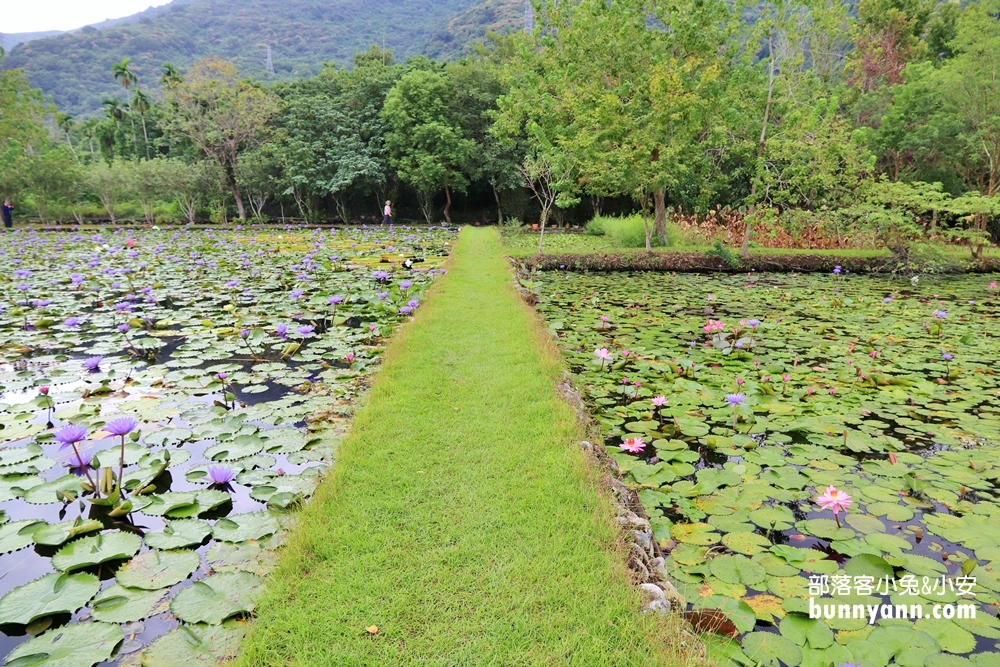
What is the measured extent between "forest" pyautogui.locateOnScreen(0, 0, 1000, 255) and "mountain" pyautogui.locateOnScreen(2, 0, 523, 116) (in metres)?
28.6

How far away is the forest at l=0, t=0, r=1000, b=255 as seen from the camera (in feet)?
31.8

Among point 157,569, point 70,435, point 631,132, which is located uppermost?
point 631,132

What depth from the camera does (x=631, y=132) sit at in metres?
10.3

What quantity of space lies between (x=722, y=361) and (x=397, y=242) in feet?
36.3

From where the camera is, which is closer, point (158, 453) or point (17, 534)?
point (17, 534)

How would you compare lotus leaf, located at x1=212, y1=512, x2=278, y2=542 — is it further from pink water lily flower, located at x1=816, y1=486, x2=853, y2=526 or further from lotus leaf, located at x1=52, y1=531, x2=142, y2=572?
pink water lily flower, located at x1=816, y1=486, x2=853, y2=526

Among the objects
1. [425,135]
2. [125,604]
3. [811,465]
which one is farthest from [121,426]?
[425,135]

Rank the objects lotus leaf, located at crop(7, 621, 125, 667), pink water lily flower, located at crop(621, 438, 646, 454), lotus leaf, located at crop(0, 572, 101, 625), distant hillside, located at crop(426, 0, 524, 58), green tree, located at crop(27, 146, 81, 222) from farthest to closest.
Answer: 1. distant hillside, located at crop(426, 0, 524, 58)
2. green tree, located at crop(27, 146, 81, 222)
3. pink water lily flower, located at crop(621, 438, 646, 454)
4. lotus leaf, located at crop(0, 572, 101, 625)
5. lotus leaf, located at crop(7, 621, 125, 667)

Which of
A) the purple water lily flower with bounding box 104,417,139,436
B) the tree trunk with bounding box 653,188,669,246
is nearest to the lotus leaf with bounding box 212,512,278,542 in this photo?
the purple water lily flower with bounding box 104,417,139,436

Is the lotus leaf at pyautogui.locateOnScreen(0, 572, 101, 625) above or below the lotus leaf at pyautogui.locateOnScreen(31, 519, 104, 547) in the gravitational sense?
below

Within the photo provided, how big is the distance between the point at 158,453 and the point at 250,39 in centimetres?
8830

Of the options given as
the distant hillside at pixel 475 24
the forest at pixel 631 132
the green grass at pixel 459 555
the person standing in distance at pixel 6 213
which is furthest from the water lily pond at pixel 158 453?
the distant hillside at pixel 475 24

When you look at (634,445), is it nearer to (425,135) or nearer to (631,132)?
(631,132)

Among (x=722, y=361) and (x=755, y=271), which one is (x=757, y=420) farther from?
(x=755, y=271)
